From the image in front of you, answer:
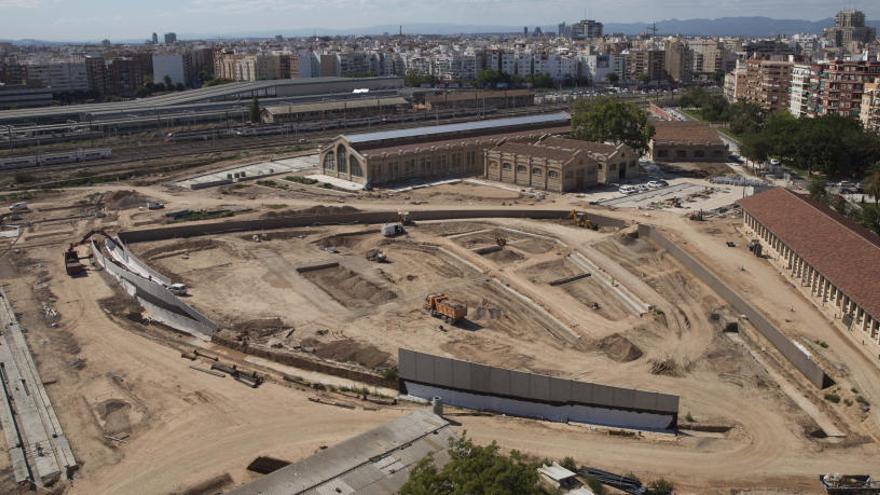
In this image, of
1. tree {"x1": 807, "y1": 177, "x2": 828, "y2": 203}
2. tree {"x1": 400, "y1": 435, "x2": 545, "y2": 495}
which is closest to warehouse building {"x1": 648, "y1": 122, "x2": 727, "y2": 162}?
tree {"x1": 807, "y1": 177, "x2": 828, "y2": 203}

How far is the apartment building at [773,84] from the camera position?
360ft

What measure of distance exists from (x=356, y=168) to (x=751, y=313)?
39.7m

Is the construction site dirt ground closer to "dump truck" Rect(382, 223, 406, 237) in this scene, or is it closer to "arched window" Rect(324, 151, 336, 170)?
"dump truck" Rect(382, 223, 406, 237)

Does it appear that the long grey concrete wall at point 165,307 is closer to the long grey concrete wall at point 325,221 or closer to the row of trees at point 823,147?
the long grey concrete wall at point 325,221

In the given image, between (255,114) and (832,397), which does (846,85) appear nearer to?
(832,397)

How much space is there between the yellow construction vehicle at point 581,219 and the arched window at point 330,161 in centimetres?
2479

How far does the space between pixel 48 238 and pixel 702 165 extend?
185 ft

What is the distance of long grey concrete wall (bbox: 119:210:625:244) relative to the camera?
51.4 meters

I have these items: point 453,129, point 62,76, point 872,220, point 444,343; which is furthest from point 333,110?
point 444,343

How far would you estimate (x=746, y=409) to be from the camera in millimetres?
28328

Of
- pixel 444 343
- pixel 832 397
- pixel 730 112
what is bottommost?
pixel 832 397

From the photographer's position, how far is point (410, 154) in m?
69.1

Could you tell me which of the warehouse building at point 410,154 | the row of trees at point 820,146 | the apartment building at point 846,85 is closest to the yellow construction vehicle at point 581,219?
the warehouse building at point 410,154

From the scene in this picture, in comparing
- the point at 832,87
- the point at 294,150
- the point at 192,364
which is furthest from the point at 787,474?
the point at 832,87
